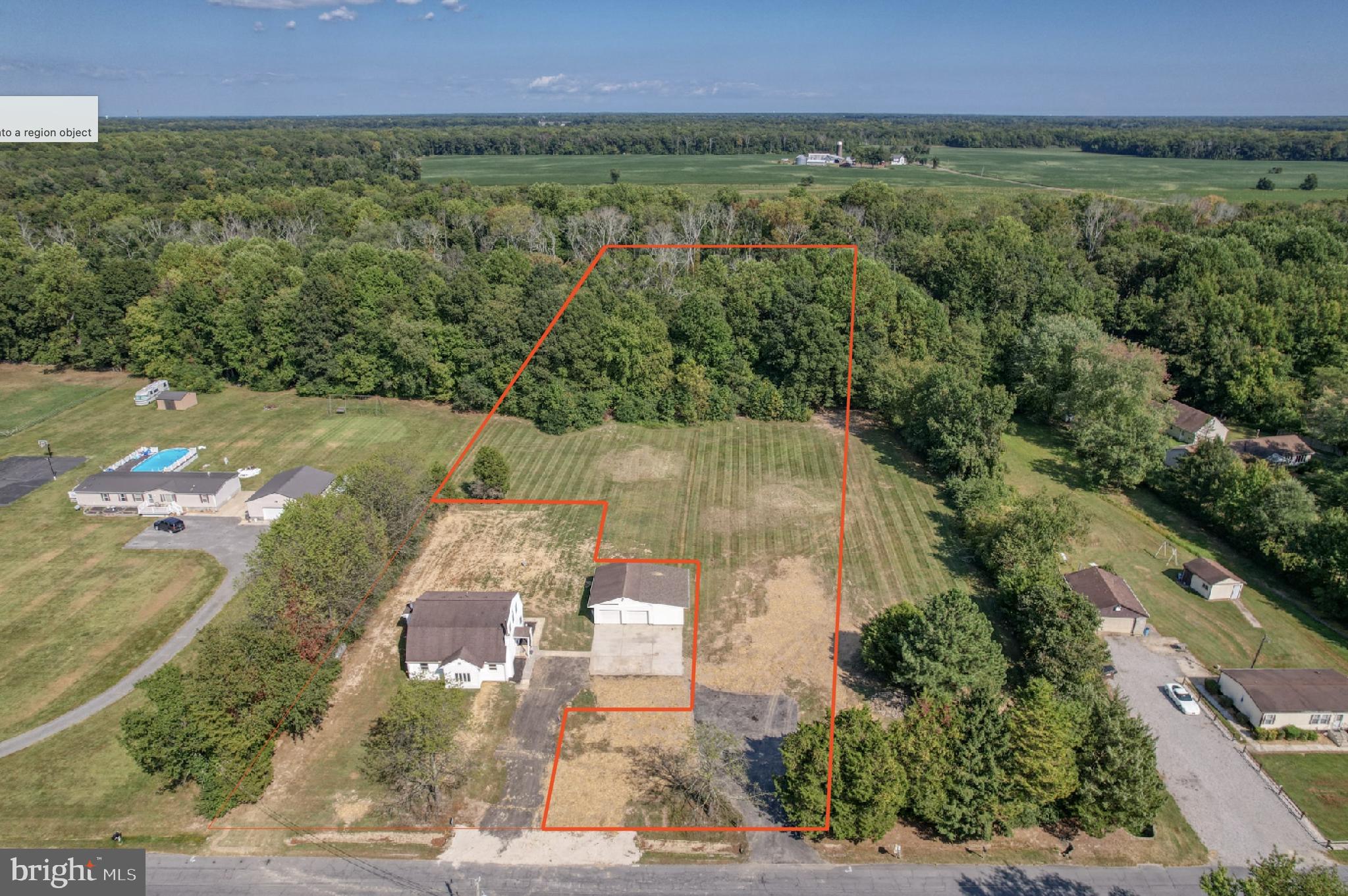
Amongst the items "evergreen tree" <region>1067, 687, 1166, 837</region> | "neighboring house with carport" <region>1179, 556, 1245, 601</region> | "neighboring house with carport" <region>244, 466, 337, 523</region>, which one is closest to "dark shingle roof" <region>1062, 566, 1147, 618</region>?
"neighboring house with carport" <region>1179, 556, 1245, 601</region>

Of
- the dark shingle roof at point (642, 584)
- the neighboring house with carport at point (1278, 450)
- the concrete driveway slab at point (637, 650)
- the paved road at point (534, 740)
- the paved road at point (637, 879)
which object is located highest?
the neighboring house with carport at point (1278, 450)

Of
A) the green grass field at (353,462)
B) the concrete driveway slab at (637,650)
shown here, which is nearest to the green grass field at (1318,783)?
the green grass field at (353,462)

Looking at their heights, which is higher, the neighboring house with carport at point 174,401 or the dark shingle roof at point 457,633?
the neighboring house with carport at point 174,401

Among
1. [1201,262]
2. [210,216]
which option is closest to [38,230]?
[210,216]

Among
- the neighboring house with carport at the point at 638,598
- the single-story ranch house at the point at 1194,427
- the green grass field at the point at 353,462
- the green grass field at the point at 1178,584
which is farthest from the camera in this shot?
the single-story ranch house at the point at 1194,427

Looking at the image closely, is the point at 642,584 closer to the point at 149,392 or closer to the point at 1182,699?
the point at 1182,699

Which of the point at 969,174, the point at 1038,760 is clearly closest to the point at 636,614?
the point at 1038,760

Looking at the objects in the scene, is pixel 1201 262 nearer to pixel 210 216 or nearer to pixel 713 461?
pixel 713 461

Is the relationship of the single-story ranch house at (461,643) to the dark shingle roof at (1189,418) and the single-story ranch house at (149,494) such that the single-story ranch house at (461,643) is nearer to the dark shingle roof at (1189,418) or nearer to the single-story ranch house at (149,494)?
the single-story ranch house at (149,494)
